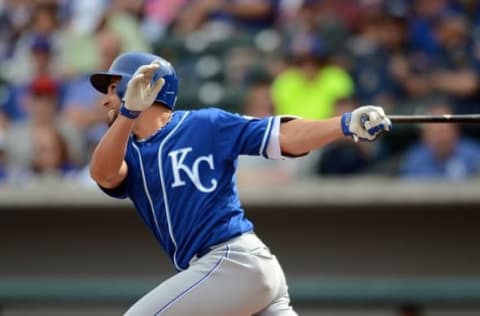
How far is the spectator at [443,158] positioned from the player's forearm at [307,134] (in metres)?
3.35

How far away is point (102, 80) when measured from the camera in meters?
4.68

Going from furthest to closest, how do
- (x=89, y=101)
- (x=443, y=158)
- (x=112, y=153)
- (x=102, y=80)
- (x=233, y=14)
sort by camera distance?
1. (x=233, y=14)
2. (x=89, y=101)
3. (x=443, y=158)
4. (x=102, y=80)
5. (x=112, y=153)

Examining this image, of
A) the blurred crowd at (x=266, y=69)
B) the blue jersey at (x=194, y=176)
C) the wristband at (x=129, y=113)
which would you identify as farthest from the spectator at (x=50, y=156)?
the wristband at (x=129, y=113)

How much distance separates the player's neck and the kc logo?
0.17m

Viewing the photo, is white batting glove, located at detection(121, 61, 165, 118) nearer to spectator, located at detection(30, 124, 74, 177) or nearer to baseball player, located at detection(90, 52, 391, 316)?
baseball player, located at detection(90, 52, 391, 316)

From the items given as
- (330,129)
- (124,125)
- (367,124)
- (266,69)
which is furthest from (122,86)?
(266,69)

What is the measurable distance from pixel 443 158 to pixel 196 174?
368 centimetres

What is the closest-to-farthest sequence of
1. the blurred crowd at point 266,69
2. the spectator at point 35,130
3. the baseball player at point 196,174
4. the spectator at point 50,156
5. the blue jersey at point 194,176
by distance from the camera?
the baseball player at point 196,174 < the blue jersey at point 194,176 < the blurred crowd at point 266,69 < the spectator at point 50,156 < the spectator at point 35,130

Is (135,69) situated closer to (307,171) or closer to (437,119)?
(437,119)

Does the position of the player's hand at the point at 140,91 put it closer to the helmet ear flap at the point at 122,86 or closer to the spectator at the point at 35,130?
the helmet ear flap at the point at 122,86

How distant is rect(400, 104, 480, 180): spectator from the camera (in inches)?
302

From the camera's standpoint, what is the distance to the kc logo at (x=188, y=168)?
442cm

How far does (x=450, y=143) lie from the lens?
25.2 feet

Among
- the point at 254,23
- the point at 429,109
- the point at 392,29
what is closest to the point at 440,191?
the point at 429,109
